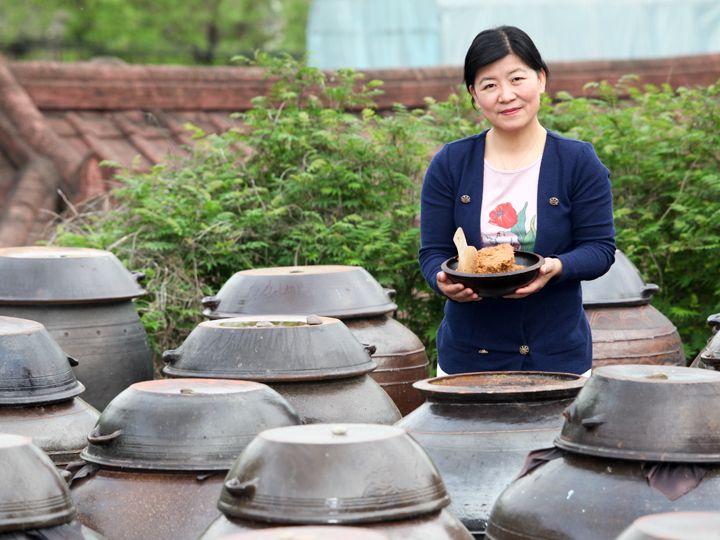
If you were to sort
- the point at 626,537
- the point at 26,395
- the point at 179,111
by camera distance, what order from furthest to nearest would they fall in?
the point at 179,111 → the point at 26,395 → the point at 626,537

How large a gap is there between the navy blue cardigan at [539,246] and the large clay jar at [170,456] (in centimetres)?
87

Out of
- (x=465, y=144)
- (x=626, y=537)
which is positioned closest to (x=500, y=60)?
(x=465, y=144)

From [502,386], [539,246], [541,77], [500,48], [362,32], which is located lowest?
[502,386]

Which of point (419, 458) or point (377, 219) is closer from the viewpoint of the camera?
point (419, 458)

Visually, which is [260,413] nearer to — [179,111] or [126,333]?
[126,333]

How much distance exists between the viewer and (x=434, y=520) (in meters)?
3.19

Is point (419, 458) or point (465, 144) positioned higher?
point (465, 144)

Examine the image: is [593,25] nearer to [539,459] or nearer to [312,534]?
[539,459]

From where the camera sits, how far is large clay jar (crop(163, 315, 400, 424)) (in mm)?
5039

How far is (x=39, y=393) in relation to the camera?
16.5ft

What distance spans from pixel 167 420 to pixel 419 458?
110 cm

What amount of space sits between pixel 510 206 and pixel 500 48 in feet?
1.85

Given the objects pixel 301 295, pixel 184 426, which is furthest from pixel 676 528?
pixel 301 295

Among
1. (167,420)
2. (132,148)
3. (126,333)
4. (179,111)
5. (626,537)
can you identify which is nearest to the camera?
(626,537)
